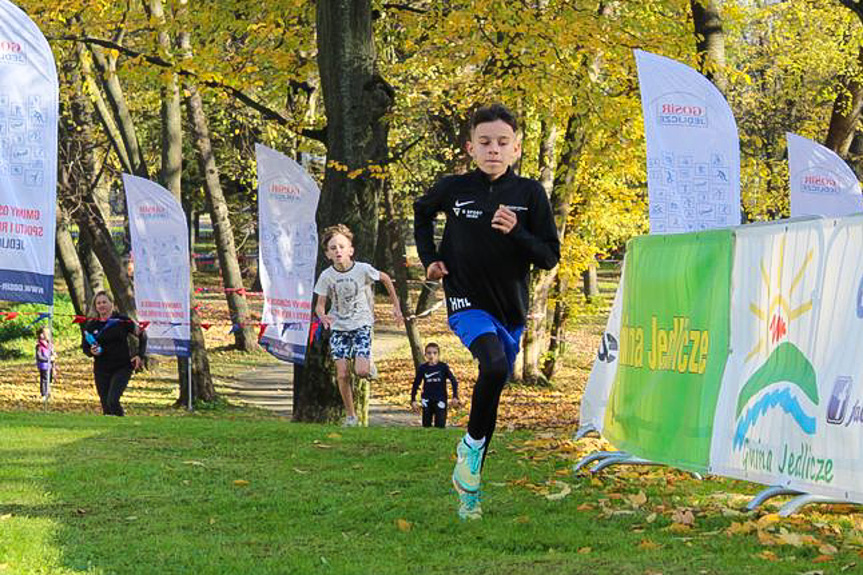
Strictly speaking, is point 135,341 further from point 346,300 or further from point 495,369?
point 495,369

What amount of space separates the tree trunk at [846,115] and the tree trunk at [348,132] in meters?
20.8

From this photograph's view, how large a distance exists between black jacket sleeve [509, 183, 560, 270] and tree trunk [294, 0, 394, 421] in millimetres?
9484

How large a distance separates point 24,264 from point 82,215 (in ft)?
61.5

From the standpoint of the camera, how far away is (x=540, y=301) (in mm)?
30750

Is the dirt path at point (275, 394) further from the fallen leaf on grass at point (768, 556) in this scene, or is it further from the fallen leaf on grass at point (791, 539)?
the fallen leaf on grass at point (768, 556)

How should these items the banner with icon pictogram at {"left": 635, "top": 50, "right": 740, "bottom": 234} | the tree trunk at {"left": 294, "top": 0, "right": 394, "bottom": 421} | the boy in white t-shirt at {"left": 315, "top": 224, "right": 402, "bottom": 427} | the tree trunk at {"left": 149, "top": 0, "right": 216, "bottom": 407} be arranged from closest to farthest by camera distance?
the boy in white t-shirt at {"left": 315, "top": 224, "right": 402, "bottom": 427}
the banner with icon pictogram at {"left": 635, "top": 50, "right": 740, "bottom": 234}
the tree trunk at {"left": 294, "top": 0, "right": 394, "bottom": 421}
the tree trunk at {"left": 149, "top": 0, "right": 216, "bottom": 407}

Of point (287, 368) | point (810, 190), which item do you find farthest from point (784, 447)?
point (287, 368)

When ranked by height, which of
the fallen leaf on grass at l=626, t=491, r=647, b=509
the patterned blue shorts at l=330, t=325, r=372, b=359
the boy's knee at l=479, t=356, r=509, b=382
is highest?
the boy's knee at l=479, t=356, r=509, b=382

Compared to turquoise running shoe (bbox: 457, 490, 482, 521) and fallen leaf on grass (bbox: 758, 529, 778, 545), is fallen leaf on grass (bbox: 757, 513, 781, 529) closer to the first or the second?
fallen leaf on grass (bbox: 758, 529, 778, 545)

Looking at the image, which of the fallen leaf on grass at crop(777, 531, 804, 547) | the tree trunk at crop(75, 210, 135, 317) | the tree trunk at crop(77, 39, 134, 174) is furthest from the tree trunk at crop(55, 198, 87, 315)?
the fallen leaf on grass at crop(777, 531, 804, 547)

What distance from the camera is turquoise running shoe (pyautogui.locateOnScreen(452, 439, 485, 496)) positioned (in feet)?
24.9

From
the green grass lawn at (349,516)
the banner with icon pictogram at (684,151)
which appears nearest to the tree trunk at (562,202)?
the banner with icon pictogram at (684,151)

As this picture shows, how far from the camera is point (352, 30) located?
56.7 ft

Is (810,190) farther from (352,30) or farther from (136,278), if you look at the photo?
(136,278)
